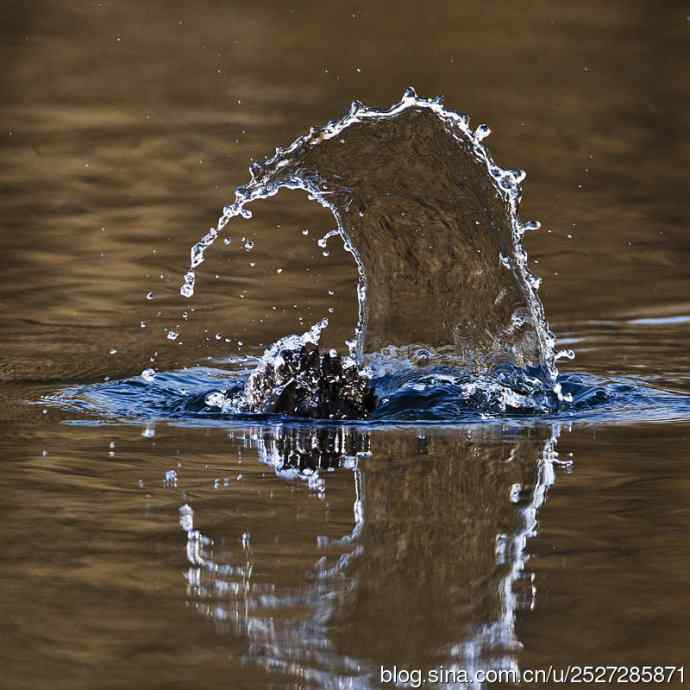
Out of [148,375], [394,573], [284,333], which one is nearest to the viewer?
[394,573]

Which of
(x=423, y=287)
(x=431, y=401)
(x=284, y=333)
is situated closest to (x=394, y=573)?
(x=431, y=401)

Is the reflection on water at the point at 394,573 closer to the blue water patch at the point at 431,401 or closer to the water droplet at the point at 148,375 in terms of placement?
the blue water patch at the point at 431,401

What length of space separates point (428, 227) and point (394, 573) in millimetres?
4202

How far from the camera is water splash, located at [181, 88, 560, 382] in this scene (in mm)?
8219

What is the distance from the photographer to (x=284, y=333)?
9594 millimetres

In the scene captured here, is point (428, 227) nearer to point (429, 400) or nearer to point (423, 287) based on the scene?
point (423, 287)

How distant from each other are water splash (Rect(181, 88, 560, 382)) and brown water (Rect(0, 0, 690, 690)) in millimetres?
664

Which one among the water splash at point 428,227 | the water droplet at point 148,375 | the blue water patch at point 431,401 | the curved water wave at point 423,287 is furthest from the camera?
the water splash at point 428,227

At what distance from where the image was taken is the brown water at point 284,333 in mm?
4133

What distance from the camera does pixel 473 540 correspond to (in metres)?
4.96

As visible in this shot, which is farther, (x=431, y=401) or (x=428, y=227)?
(x=428, y=227)

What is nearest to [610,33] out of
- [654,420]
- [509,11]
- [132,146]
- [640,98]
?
[509,11]

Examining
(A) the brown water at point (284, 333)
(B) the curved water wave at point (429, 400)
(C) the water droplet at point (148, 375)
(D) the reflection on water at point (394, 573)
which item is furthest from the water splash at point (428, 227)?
(D) the reflection on water at point (394, 573)

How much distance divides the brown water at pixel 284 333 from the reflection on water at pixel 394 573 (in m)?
0.01
